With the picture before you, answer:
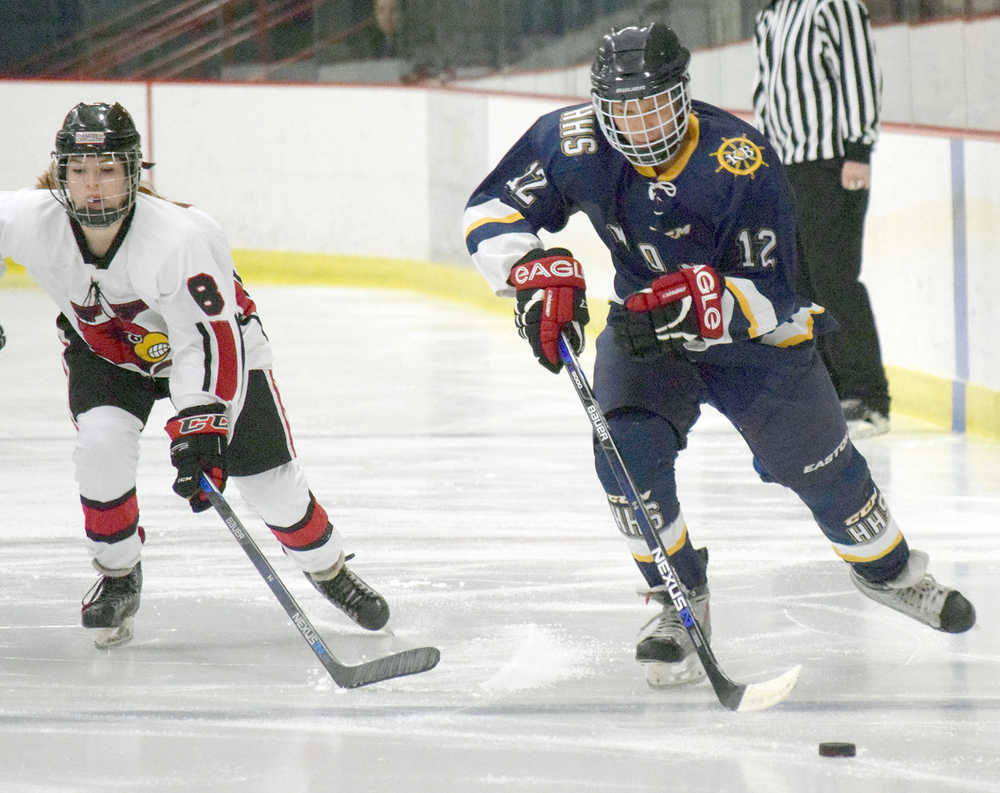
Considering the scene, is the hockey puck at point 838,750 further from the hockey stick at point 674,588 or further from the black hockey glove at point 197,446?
the black hockey glove at point 197,446

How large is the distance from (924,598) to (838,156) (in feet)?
7.31

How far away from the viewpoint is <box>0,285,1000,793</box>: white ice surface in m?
2.37

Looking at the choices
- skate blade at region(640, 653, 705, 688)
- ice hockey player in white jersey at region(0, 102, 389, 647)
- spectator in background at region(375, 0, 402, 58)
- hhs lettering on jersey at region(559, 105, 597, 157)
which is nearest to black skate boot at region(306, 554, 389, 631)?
ice hockey player in white jersey at region(0, 102, 389, 647)

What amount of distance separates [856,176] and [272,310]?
4.16 m

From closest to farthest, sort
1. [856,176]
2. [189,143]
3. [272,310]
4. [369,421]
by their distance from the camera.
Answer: [856,176] < [369,421] < [272,310] < [189,143]

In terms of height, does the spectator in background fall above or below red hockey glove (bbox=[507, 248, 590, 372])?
above

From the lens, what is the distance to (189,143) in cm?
998

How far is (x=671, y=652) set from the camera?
271cm

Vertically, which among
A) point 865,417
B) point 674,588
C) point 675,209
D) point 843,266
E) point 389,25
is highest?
point 389,25

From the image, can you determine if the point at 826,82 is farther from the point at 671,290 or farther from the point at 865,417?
the point at 671,290

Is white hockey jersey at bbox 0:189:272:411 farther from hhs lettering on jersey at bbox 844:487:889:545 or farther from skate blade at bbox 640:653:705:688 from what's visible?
hhs lettering on jersey at bbox 844:487:889:545

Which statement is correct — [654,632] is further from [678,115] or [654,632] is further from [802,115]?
[802,115]

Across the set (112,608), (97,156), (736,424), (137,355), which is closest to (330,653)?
(112,608)

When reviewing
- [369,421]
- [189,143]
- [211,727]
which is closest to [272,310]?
[189,143]
